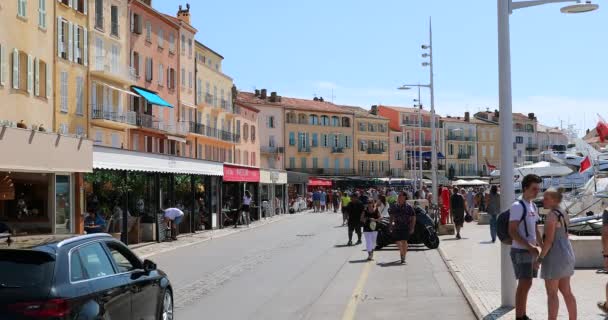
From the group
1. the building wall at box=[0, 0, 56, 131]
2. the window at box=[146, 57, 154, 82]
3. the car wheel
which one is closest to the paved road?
the car wheel

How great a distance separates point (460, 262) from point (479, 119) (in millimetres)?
123392

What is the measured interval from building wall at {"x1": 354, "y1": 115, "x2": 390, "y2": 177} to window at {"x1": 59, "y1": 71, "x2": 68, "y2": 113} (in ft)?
244

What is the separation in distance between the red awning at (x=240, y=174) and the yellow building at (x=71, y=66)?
8.97 m

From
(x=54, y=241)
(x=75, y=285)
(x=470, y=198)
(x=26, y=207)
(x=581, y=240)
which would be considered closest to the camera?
(x=75, y=285)

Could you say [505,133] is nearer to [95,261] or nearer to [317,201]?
[95,261]

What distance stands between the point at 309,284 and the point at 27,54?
23352 millimetres

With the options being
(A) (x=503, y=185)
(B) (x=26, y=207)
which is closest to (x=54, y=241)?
(A) (x=503, y=185)

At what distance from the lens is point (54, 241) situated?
7.27 metres

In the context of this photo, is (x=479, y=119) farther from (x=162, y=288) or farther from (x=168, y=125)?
(x=162, y=288)

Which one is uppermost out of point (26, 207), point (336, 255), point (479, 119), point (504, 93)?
point (479, 119)

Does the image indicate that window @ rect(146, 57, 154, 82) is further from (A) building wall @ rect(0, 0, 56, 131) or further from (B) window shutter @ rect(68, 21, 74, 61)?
(A) building wall @ rect(0, 0, 56, 131)

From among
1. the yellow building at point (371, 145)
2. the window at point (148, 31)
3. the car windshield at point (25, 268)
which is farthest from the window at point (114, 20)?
the yellow building at point (371, 145)

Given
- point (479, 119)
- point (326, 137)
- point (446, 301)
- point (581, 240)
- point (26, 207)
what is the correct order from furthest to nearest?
point (479, 119)
point (326, 137)
point (26, 207)
point (581, 240)
point (446, 301)

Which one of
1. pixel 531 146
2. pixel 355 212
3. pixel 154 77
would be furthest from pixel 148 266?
pixel 531 146
